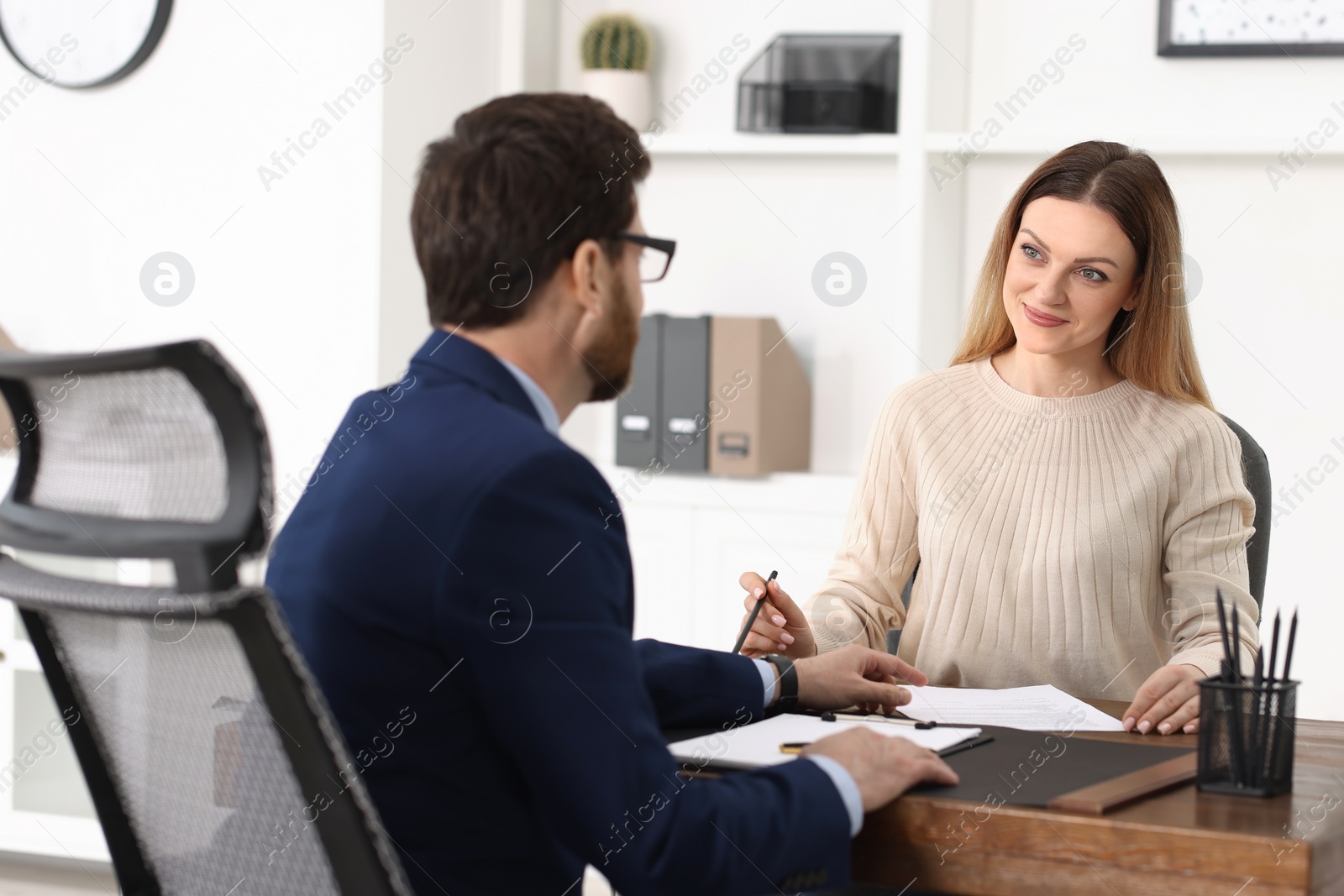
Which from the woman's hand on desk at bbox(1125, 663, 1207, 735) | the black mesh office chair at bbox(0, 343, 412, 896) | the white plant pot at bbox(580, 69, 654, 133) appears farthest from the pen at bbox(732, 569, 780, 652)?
the white plant pot at bbox(580, 69, 654, 133)

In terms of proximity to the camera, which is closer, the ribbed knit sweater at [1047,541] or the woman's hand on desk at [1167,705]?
the woman's hand on desk at [1167,705]

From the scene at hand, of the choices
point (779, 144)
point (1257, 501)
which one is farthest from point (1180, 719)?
point (779, 144)

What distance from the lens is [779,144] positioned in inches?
132

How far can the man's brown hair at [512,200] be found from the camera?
3.74 ft

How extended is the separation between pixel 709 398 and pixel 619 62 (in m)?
0.96

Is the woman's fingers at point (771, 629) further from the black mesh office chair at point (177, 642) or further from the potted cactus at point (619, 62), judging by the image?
the potted cactus at point (619, 62)

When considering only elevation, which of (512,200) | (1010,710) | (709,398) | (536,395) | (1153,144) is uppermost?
(1153,144)

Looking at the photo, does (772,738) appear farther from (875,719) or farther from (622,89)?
(622,89)

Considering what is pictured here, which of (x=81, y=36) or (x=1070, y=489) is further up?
(x=81, y=36)

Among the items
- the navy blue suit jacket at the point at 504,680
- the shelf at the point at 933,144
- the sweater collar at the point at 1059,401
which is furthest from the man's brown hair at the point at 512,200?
the shelf at the point at 933,144

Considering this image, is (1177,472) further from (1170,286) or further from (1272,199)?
(1272,199)

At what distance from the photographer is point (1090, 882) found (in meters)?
1.04

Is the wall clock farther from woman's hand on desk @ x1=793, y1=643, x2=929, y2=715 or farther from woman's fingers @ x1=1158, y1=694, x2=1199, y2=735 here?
woman's fingers @ x1=1158, y1=694, x2=1199, y2=735

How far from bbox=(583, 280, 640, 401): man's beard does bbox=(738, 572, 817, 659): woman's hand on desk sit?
1.66 feet
